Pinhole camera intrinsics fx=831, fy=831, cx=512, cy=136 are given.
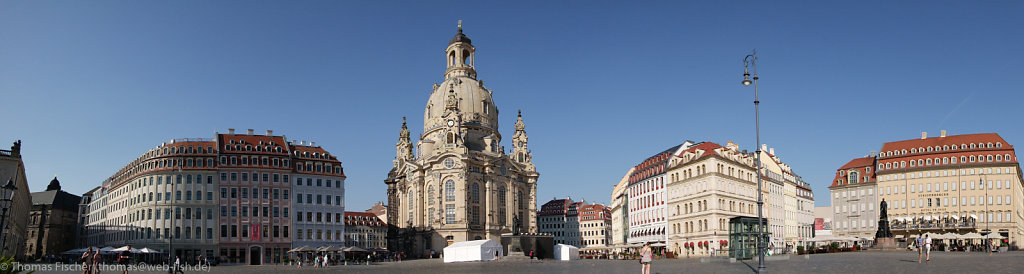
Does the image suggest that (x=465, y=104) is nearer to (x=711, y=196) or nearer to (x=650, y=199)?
(x=650, y=199)

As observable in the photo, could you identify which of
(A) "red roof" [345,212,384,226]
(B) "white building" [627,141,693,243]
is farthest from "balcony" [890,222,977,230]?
(A) "red roof" [345,212,384,226]

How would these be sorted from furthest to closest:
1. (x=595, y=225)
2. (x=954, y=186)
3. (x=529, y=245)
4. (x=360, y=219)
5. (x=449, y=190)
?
(x=595, y=225)
(x=360, y=219)
(x=449, y=190)
(x=954, y=186)
(x=529, y=245)

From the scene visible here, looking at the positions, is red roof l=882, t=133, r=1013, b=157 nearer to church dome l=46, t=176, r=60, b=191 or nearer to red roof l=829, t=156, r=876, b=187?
red roof l=829, t=156, r=876, b=187

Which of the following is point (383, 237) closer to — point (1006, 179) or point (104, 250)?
point (104, 250)

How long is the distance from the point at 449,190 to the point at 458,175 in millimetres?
2534

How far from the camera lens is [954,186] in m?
102

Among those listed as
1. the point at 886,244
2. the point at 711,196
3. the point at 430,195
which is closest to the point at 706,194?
the point at 711,196

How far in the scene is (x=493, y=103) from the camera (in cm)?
13238

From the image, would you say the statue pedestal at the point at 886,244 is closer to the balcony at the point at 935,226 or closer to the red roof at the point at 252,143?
the balcony at the point at 935,226

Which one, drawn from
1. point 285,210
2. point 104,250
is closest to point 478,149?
point 285,210

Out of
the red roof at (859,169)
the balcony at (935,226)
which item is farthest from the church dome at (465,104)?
the balcony at (935,226)

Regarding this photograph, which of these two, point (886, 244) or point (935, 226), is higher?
point (935, 226)

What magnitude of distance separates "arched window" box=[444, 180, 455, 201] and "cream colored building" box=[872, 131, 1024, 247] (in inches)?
2229

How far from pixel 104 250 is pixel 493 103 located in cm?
6845
